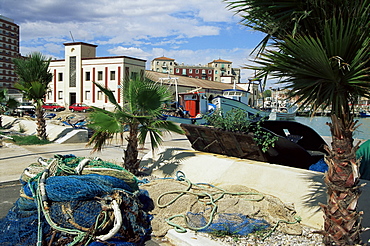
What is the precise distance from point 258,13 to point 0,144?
15.3 m

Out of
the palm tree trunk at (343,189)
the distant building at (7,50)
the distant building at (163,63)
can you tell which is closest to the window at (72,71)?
the distant building at (7,50)

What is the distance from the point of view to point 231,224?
5.50 metres

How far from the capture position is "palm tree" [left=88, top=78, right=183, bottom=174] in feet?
27.5

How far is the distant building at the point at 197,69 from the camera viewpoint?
11888 centimetres

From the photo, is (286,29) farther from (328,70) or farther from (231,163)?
(231,163)

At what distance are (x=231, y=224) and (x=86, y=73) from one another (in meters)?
52.5

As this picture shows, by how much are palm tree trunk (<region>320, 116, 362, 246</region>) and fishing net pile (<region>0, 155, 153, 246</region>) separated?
111 inches

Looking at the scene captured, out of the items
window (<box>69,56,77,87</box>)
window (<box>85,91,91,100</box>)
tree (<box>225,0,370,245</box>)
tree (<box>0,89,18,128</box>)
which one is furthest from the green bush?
window (<box>69,56,77,87</box>)

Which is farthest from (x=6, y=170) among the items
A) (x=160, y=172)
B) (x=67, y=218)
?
(x=67, y=218)

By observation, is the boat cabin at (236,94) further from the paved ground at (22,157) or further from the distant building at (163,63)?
the distant building at (163,63)

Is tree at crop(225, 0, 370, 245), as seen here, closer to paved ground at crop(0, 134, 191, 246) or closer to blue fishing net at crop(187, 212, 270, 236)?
blue fishing net at crop(187, 212, 270, 236)

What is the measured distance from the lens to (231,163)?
8055 millimetres

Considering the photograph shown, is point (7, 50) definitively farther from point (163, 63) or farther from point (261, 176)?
point (261, 176)

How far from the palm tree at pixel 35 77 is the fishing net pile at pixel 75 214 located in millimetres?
12059
